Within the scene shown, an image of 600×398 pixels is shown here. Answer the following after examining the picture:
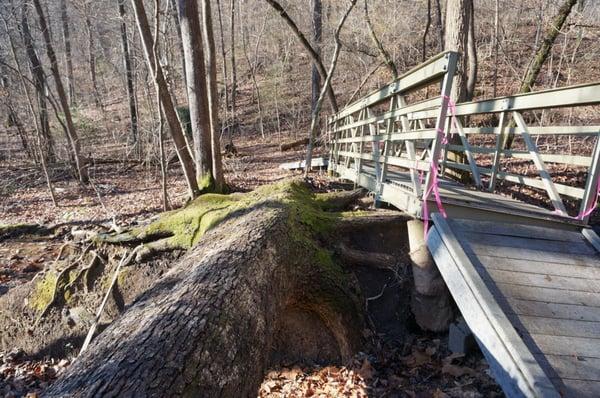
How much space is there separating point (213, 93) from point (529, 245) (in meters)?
6.33

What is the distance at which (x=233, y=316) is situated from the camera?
2.60 m

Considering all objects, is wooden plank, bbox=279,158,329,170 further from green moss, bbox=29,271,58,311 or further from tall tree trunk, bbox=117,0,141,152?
tall tree trunk, bbox=117,0,141,152

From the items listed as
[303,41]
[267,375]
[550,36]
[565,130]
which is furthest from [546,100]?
[303,41]

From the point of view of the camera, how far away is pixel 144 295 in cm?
298

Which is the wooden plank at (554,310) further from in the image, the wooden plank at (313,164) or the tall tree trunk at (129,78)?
the tall tree trunk at (129,78)

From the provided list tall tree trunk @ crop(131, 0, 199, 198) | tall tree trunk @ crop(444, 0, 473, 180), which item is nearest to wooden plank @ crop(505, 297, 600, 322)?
tall tree trunk @ crop(444, 0, 473, 180)

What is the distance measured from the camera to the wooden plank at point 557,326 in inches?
99.7

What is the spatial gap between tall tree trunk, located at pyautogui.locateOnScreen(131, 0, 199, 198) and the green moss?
329cm

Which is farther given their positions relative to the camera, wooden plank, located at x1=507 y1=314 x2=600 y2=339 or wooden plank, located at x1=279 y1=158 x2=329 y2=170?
wooden plank, located at x1=279 y1=158 x2=329 y2=170

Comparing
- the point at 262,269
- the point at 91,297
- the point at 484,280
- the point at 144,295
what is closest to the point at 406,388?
the point at 484,280

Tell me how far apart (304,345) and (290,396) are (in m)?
0.84

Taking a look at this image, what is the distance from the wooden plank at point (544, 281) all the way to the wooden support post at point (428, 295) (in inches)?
46.3

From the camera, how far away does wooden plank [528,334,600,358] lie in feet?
7.75

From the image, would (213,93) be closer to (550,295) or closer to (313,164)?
(313,164)
